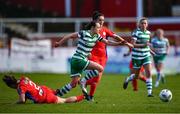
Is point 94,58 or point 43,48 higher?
point 94,58

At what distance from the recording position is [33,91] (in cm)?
1977

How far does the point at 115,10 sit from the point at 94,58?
26.7m

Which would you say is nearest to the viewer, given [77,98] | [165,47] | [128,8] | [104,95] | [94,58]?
[77,98]

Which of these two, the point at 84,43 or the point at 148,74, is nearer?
the point at 84,43

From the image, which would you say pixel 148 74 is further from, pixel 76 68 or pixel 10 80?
pixel 10 80

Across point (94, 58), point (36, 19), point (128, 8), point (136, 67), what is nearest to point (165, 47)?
point (136, 67)

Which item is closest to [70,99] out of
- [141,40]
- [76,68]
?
[76,68]

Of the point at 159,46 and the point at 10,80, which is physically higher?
the point at 10,80

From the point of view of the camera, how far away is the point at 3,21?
4175 cm

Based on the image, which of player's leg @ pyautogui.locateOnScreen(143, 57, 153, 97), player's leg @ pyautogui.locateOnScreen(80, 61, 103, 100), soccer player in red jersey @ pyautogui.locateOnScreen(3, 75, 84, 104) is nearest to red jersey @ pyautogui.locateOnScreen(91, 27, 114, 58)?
player's leg @ pyautogui.locateOnScreen(80, 61, 103, 100)

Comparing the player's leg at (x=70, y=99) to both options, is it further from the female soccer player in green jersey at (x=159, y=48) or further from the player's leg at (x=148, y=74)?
the female soccer player in green jersey at (x=159, y=48)

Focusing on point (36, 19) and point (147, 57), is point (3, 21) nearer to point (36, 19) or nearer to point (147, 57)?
point (36, 19)

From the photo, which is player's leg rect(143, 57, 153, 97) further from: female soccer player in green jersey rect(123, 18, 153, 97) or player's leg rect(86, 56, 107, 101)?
player's leg rect(86, 56, 107, 101)

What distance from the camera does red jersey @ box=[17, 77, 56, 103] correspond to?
1970cm
